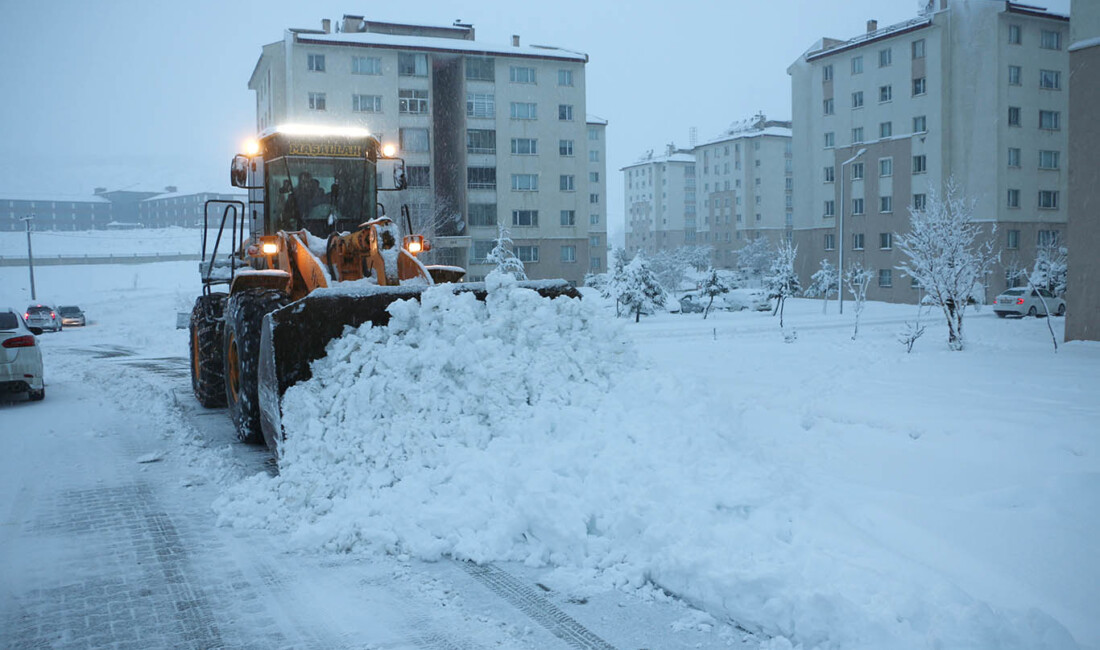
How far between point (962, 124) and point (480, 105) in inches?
1052

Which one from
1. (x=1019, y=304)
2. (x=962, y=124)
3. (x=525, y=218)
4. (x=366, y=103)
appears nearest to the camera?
(x=1019, y=304)

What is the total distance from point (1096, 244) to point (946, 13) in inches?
1228

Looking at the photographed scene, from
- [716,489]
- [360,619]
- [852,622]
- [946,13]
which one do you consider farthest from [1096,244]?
[946,13]

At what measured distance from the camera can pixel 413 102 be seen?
47188 millimetres

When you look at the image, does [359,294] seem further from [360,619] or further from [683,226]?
[683,226]

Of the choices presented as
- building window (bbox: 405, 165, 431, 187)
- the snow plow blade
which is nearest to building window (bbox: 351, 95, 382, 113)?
building window (bbox: 405, 165, 431, 187)

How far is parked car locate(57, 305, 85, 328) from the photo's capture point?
38.4 metres

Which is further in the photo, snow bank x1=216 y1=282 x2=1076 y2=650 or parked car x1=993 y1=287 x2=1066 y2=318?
parked car x1=993 y1=287 x2=1066 y2=318

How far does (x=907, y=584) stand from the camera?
4383 mm

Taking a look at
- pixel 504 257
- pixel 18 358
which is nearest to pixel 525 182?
pixel 504 257

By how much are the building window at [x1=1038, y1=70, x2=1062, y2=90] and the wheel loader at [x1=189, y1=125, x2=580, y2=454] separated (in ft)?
145

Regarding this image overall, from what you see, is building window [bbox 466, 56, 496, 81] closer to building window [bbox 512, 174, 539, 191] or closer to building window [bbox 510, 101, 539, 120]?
building window [bbox 510, 101, 539, 120]

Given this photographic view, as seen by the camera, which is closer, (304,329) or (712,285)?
(304,329)

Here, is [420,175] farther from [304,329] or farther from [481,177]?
[304,329]
